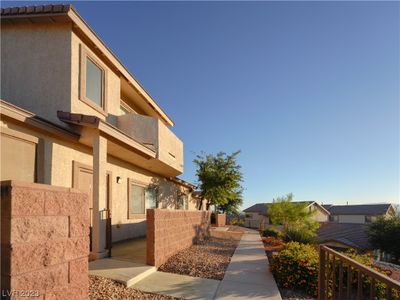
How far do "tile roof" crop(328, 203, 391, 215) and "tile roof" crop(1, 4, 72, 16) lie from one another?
2111 inches

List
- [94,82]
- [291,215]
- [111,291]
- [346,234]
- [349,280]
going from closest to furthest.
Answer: [349,280] → [111,291] → [94,82] → [291,215] → [346,234]

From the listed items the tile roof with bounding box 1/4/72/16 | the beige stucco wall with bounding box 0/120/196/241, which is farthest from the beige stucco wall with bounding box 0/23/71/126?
Answer: the beige stucco wall with bounding box 0/120/196/241

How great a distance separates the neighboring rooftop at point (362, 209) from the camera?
50.2m

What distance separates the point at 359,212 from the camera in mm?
52875

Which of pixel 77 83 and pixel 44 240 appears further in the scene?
pixel 77 83

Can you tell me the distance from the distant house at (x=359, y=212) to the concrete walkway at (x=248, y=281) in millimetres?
46729

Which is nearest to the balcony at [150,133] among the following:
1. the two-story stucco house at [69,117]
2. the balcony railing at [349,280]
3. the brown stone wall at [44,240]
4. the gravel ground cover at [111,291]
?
the two-story stucco house at [69,117]

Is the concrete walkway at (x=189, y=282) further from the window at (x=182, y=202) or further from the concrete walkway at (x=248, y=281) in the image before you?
the window at (x=182, y=202)

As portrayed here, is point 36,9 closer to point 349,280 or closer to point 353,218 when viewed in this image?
point 349,280

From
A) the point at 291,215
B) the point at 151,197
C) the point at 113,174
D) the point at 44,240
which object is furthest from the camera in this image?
the point at 291,215

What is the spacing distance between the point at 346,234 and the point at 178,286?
31.8 m

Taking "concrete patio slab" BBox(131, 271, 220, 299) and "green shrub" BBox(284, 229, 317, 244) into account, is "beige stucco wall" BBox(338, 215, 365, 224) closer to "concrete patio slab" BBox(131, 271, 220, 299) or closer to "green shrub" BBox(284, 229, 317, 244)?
"green shrub" BBox(284, 229, 317, 244)

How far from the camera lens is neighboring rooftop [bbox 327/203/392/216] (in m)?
50.2

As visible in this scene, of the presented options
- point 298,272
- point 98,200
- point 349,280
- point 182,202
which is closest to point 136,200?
point 98,200
